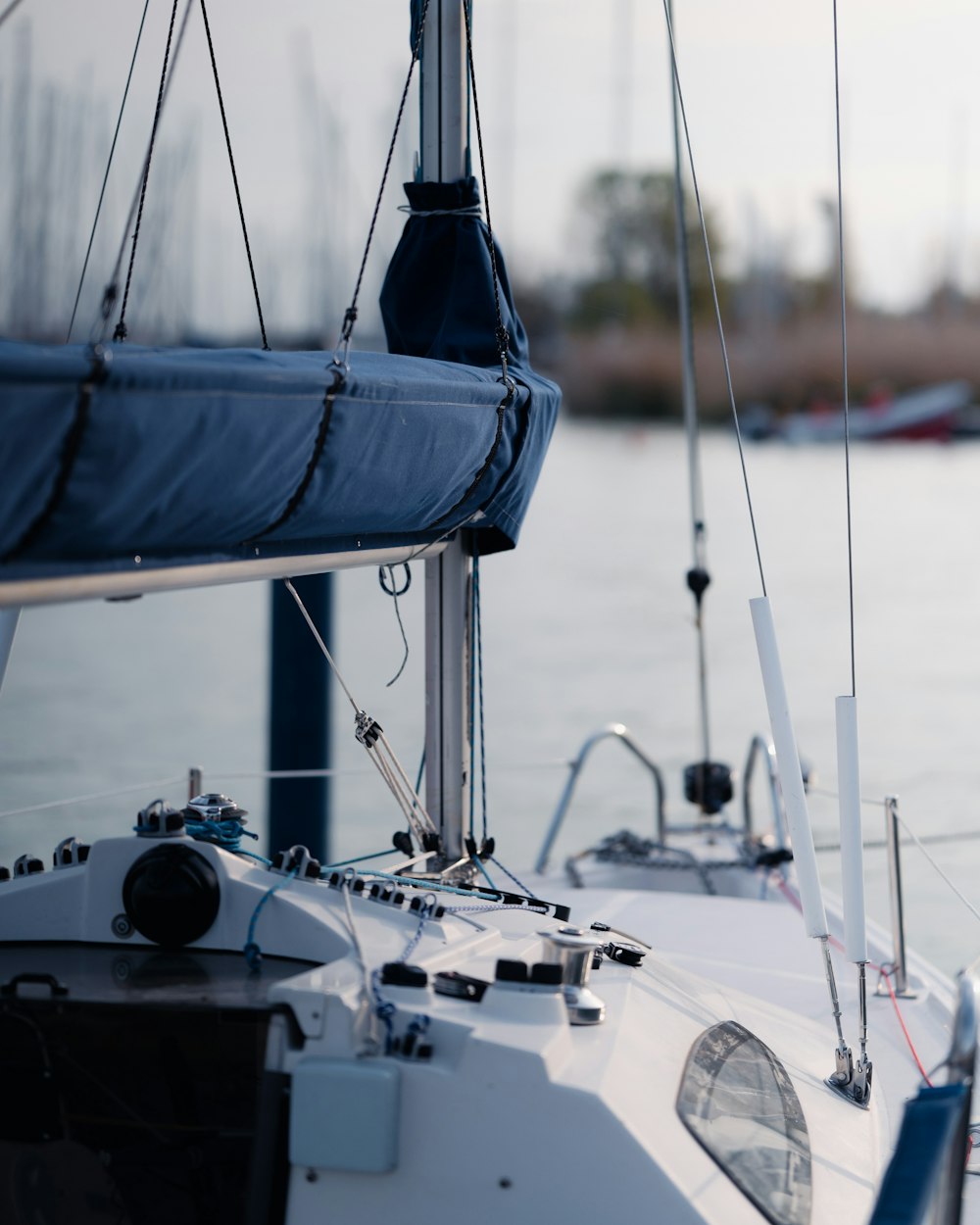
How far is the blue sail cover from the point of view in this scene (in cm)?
182

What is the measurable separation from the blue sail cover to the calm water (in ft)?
6.72

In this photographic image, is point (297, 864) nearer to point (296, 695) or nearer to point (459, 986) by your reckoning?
point (459, 986)

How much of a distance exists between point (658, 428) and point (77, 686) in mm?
22111

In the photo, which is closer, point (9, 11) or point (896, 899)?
point (9, 11)

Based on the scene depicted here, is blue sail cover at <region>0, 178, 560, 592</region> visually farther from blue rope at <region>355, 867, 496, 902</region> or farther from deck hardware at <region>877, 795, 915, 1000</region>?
deck hardware at <region>877, 795, 915, 1000</region>

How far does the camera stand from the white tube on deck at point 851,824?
8.87ft

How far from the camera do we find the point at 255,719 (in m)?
12.2

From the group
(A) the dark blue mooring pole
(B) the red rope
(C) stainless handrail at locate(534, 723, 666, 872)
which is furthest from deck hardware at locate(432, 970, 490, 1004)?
(A) the dark blue mooring pole

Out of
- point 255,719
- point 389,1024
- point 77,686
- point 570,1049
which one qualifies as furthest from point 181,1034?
point 77,686

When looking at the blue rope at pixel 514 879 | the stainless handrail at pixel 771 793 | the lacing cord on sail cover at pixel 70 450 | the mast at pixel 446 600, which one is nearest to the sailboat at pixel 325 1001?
the lacing cord on sail cover at pixel 70 450

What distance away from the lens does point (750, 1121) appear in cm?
233

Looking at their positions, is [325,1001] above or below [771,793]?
below

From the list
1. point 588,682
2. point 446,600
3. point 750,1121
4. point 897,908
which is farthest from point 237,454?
point 588,682

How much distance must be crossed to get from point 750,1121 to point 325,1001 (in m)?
0.70
